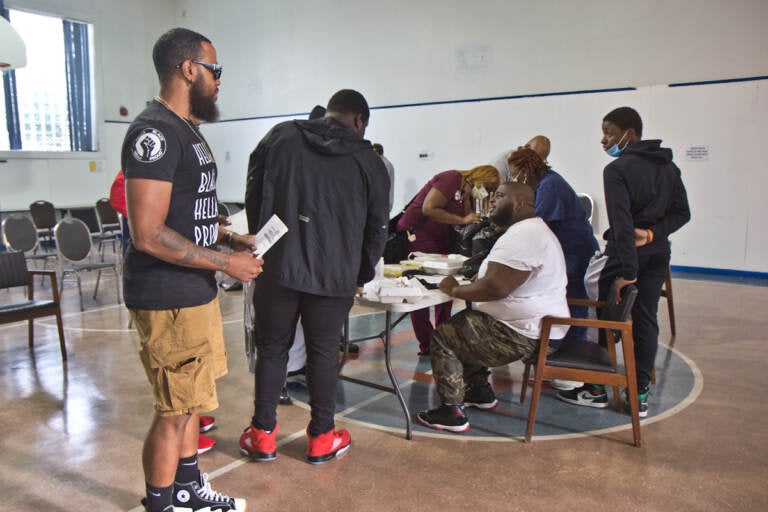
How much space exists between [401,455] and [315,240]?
106cm

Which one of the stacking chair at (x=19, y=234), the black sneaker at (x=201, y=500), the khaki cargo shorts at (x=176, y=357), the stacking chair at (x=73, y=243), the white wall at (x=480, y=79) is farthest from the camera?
the white wall at (x=480, y=79)

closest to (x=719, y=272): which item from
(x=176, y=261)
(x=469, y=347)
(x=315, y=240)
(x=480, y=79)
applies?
(x=480, y=79)

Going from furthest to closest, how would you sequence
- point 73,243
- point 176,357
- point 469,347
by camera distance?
point 73,243
point 469,347
point 176,357

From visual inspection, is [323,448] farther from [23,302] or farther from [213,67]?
[23,302]

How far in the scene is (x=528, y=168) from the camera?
134 inches

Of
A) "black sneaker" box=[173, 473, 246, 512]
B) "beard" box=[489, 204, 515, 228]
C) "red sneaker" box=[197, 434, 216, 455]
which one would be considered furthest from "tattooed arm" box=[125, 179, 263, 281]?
"beard" box=[489, 204, 515, 228]

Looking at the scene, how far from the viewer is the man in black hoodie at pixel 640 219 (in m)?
3.01

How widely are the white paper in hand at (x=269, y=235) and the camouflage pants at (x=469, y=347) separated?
120cm

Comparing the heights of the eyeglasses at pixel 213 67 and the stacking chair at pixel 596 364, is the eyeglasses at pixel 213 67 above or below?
above

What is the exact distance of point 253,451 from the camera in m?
2.63

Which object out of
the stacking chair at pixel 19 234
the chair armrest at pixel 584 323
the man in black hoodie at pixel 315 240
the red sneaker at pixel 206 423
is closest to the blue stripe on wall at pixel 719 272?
the chair armrest at pixel 584 323

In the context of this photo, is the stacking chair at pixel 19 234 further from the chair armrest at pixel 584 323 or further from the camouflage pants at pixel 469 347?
the chair armrest at pixel 584 323

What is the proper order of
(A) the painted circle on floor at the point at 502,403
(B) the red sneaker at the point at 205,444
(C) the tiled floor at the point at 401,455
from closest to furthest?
1. (C) the tiled floor at the point at 401,455
2. (B) the red sneaker at the point at 205,444
3. (A) the painted circle on floor at the point at 502,403

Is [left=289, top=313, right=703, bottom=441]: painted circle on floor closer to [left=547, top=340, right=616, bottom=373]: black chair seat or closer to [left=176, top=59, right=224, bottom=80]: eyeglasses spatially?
[left=547, top=340, right=616, bottom=373]: black chair seat
